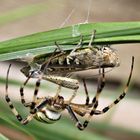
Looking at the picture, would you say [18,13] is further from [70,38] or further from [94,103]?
[70,38]

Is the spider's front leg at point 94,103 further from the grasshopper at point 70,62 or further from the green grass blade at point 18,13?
the green grass blade at point 18,13

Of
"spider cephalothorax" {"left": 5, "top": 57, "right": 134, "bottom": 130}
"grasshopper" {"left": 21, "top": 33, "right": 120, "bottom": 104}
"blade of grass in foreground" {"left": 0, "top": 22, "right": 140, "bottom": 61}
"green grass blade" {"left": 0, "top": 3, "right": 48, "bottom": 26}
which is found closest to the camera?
"blade of grass in foreground" {"left": 0, "top": 22, "right": 140, "bottom": 61}

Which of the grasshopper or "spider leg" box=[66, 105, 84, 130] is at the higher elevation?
the grasshopper

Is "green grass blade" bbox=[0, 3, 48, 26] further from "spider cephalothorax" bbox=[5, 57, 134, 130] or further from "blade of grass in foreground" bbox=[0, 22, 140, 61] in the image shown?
"blade of grass in foreground" bbox=[0, 22, 140, 61]

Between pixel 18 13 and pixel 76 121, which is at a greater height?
pixel 18 13

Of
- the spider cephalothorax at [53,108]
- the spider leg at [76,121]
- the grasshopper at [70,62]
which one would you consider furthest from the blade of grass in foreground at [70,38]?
the spider leg at [76,121]

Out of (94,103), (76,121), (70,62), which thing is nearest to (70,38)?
(70,62)

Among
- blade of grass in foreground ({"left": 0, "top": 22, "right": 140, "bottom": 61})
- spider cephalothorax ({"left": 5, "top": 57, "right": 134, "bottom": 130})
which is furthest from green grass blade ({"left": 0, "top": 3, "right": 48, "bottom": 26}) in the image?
blade of grass in foreground ({"left": 0, "top": 22, "right": 140, "bottom": 61})

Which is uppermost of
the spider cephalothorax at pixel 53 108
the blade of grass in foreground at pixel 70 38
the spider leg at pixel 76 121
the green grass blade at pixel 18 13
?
the blade of grass in foreground at pixel 70 38

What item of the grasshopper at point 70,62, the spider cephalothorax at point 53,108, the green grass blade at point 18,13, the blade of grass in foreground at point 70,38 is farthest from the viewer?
the green grass blade at point 18,13
